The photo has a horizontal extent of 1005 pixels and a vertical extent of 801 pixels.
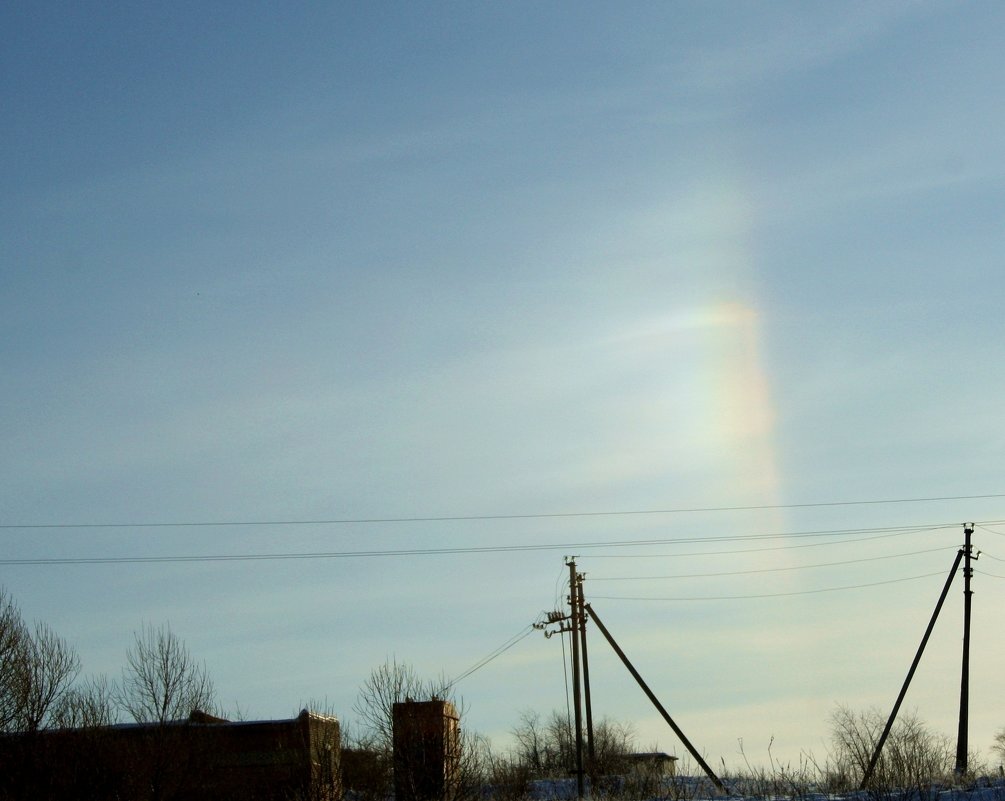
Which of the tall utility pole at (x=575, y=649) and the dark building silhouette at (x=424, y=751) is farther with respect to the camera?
the tall utility pole at (x=575, y=649)

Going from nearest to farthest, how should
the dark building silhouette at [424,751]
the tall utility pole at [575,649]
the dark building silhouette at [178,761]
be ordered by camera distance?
1. the dark building silhouette at [424,751]
2. the dark building silhouette at [178,761]
3. the tall utility pole at [575,649]

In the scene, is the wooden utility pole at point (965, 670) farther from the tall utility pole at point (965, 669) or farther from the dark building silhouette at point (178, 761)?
the dark building silhouette at point (178, 761)

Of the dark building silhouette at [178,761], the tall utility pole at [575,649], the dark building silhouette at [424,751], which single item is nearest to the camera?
the dark building silhouette at [424,751]

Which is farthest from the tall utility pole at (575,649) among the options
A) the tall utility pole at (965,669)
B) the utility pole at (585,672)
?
the tall utility pole at (965,669)

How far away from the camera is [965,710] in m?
40.3

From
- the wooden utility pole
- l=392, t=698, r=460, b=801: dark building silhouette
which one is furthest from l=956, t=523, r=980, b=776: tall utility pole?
l=392, t=698, r=460, b=801: dark building silhouette

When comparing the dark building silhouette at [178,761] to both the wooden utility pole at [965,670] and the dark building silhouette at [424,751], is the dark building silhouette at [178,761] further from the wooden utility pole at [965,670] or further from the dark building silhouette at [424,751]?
the wooden utility pole at [965,670]

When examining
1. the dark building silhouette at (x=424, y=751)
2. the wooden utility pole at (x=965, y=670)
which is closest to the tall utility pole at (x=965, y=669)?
the wooden utility pole at (x=965, y=670)

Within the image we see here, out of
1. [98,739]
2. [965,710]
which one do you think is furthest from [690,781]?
[98,739]

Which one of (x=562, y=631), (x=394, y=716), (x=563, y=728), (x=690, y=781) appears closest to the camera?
(x=394, y=716)

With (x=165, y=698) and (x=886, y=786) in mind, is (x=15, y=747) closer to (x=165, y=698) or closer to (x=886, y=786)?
(x=165, y=698)

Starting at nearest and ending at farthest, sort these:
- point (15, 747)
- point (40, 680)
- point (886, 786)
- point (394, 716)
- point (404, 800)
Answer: point (886, 786), point (404, 800), point (394, 716), point (15, 747), point (40, 680)

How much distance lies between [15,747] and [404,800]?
11.2 m

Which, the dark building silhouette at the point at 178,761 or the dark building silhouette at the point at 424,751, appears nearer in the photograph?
the dark building silhouette at the point at 424,751
